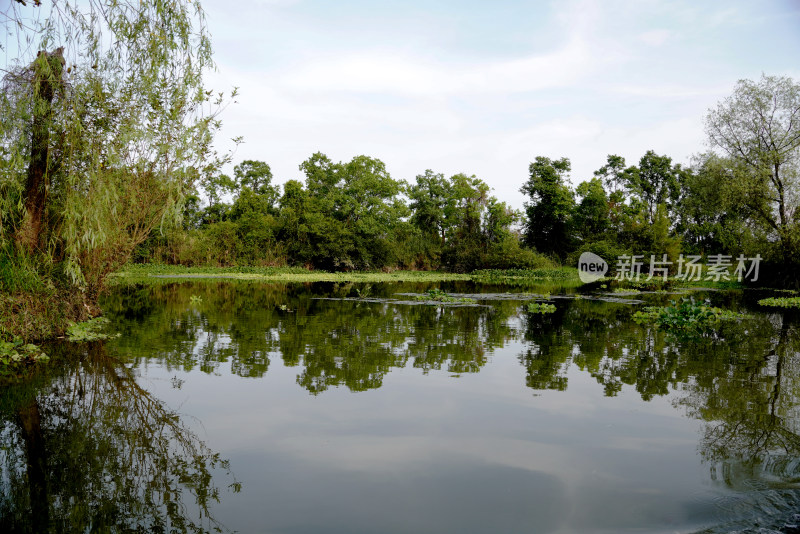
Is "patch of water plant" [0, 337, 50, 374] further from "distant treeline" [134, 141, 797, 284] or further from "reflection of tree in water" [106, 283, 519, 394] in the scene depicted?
"distant treeline" [134, 141, 797, 284]

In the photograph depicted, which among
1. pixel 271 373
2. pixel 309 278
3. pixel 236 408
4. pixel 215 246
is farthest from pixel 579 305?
pixel 215 246

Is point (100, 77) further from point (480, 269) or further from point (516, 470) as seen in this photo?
point (480, 269)

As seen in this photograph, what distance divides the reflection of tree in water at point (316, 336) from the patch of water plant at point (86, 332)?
0.52 m

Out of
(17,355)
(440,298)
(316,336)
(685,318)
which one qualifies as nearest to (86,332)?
(17,355)

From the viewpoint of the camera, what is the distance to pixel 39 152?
30.0ft

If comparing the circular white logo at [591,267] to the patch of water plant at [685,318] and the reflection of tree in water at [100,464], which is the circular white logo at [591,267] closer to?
the patch of water plant at [685,318]

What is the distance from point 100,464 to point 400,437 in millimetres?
2906

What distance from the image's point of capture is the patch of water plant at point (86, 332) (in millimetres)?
11227

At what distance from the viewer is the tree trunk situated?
332 inches

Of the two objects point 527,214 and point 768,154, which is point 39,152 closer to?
point 768,154

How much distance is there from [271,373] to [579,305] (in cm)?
1563

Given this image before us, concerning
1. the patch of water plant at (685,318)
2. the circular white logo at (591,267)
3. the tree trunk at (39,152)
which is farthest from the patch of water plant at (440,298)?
the circular white logo at (591,267)

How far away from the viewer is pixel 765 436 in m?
6.16

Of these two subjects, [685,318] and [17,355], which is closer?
[17,355]
